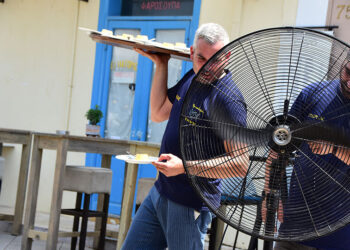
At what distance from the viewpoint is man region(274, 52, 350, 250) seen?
1501mm

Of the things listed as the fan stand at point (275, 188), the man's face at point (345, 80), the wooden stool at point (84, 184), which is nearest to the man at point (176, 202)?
the fan stand at point (275, 188)

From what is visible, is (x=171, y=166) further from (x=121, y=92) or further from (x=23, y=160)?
(x=121, y=92)

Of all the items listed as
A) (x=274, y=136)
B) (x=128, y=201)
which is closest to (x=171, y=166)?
(x=274, y=136)

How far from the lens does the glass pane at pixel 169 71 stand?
20.7ft

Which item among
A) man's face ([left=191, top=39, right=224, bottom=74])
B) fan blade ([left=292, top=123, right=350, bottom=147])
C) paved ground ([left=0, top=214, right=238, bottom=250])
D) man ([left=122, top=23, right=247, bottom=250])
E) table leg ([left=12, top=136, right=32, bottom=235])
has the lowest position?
paved ground ([left=0, top=214, right=238, bottom=250])

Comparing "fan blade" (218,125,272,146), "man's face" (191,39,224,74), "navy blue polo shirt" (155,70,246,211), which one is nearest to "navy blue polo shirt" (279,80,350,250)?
"fan blade" (218,125,272,146)

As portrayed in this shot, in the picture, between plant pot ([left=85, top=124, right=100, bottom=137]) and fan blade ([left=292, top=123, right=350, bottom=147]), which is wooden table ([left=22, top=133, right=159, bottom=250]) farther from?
fan blade ([left=292, top=123, right=350, bottom=147])

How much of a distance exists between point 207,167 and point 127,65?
5.15m

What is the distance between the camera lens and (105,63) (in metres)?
6.78

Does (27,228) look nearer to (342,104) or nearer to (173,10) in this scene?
(173,10)

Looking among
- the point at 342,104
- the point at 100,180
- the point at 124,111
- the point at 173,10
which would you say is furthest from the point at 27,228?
the point at 342,104

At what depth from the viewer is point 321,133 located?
154 centimetres

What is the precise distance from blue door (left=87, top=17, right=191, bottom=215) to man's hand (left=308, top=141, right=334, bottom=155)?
15.5ft

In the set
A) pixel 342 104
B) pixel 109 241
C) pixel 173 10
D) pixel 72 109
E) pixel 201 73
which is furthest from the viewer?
pixel 72 109
